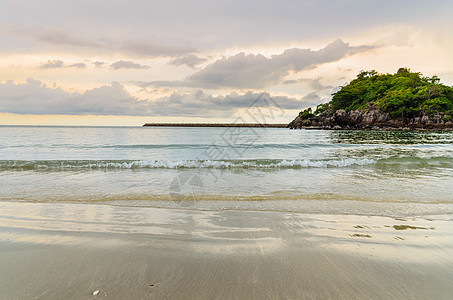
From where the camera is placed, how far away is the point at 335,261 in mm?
2703

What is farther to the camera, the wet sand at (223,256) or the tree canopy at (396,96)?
the tree canopy at (396,96)

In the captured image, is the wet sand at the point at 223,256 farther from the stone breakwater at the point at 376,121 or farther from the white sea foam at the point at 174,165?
the stone breakwater at the point at 376,121

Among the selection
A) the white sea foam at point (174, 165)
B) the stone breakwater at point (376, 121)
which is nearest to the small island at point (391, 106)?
the stone breakwater at point (376, 121)

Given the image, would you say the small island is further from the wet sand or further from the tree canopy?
the wet sand

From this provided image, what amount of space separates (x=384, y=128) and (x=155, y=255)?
290ft

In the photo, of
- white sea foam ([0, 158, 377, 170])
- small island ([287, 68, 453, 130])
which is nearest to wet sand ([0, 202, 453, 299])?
white sea foam ([0, 158, 377, 170])

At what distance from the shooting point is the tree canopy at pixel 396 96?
69.5m

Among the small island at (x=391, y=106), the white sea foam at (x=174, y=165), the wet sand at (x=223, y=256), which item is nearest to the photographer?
the wet sand at (x=223, y=256)

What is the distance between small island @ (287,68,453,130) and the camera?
221ft

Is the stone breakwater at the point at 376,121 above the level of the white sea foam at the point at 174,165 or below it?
above

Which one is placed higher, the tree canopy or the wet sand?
the tree canopy

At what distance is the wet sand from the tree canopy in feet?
284

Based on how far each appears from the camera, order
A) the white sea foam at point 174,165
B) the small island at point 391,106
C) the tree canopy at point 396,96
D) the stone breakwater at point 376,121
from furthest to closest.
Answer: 1. the tree canopy at point 396,96
2. the small island at point 391,106
3. the stone breakwater at point 376,121
4. the white sea foam at point 174,165

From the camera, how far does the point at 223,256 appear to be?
2795 millimetres
